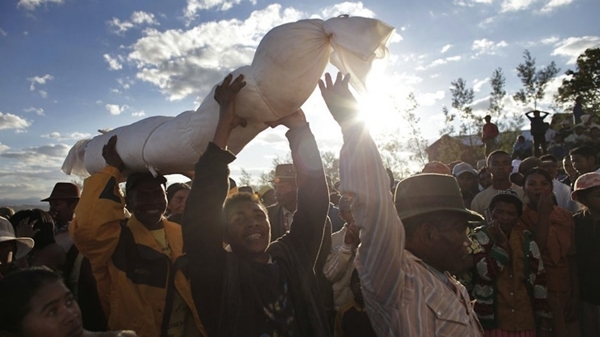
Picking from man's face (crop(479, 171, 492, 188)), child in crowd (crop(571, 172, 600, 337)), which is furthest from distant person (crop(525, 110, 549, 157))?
child in crowd (crop(571, 172, 600, 337))

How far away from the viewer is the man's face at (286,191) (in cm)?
490

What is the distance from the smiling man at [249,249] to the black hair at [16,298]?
2.21 feet

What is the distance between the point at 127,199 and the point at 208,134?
911mm

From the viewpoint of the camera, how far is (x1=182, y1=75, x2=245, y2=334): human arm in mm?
1921

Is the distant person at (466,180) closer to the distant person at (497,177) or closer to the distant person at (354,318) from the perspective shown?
the distant person at (497,177)

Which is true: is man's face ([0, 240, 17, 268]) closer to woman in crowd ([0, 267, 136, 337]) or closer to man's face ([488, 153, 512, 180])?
woman in crowd ([0, 267, 136, 337])

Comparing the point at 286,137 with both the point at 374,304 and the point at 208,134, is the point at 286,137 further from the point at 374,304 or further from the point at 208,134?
the point at 374,304

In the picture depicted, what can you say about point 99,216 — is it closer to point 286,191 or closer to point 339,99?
point 339,99

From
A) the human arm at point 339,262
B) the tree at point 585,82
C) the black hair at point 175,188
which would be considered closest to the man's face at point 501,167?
the human arm at point 339,262

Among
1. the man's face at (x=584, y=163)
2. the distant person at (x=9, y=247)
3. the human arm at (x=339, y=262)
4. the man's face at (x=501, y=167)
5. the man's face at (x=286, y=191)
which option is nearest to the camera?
the distant person at (x=9, y=247)

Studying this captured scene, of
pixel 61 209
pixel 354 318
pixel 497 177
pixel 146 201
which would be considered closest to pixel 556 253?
pixel 497 177

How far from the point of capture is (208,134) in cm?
220

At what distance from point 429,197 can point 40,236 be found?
328 cm

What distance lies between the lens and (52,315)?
1865mm
